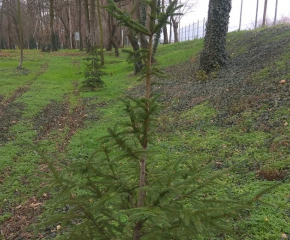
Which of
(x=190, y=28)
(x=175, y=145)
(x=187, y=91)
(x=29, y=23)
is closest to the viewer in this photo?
(x=175, y=145)

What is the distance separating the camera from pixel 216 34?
39.0 ft

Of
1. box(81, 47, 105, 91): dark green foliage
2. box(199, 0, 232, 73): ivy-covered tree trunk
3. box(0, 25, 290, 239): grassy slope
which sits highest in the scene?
box(199, 0, 232, 73): ivy-covered tree trunk

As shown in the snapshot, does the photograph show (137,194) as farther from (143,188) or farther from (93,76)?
(93,76)

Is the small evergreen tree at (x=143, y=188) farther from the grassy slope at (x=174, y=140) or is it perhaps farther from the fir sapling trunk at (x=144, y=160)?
the grassy slope at (x=174, y=140)

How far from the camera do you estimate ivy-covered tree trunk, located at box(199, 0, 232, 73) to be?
466 inches

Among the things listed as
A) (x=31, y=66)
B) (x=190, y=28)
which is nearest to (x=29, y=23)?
(x=31, y=66)

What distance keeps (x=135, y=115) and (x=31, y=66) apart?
916 inches

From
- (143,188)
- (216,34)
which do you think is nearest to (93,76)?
(216,34)

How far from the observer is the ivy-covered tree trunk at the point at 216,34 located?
38.9 ft

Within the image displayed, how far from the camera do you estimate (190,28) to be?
57156 millimetres

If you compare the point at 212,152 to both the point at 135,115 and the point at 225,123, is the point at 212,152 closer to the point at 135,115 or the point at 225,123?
the point at 225,123

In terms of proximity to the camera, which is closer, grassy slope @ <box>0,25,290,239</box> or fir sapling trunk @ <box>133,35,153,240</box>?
fir sapling trunk @ <box>133,35,153,240</box>

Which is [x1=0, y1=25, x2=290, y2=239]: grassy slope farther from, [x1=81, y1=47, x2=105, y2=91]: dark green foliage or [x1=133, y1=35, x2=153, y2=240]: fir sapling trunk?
[x1=133, y1=35, x2=153, y2=240]: fir sapling trunk

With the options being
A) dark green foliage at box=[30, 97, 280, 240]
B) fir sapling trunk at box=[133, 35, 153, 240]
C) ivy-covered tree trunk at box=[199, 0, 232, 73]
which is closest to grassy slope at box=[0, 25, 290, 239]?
dark green foliage at box=[30, 97, 280, 240]
